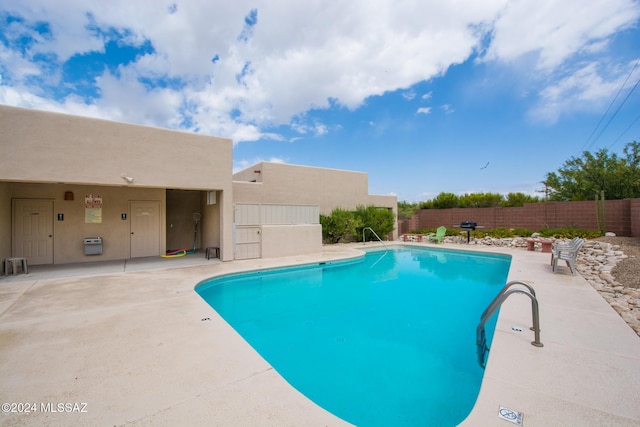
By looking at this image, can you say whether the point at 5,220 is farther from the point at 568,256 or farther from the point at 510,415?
the point at 568,256

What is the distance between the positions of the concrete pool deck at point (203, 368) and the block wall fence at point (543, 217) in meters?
11.7

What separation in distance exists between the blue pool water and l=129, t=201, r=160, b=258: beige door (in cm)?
469

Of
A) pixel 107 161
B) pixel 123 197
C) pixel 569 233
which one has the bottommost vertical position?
pixel 569 233

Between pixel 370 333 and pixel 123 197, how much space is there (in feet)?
33.3

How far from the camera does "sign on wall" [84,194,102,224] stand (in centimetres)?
971

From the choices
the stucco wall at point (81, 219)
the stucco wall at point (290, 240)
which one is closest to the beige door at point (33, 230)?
the stucco wall at point (81, 219)

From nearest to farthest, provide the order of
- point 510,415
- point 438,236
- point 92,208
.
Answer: point 510,415 → point 92,208 → point 438,236

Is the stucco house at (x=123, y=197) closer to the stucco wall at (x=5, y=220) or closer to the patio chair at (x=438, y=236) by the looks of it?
the stucco wall at (x=5, y=220)

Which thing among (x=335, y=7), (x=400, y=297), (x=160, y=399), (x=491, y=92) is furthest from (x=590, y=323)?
(x=491, y=92)

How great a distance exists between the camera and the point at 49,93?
10.3m

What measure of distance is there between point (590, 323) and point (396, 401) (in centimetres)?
350

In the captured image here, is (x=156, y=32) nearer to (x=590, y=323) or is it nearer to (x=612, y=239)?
(x=590, y=323)

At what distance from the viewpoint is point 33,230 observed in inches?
352

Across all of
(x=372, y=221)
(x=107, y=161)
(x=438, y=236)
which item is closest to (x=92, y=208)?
(x=107, y=161)
